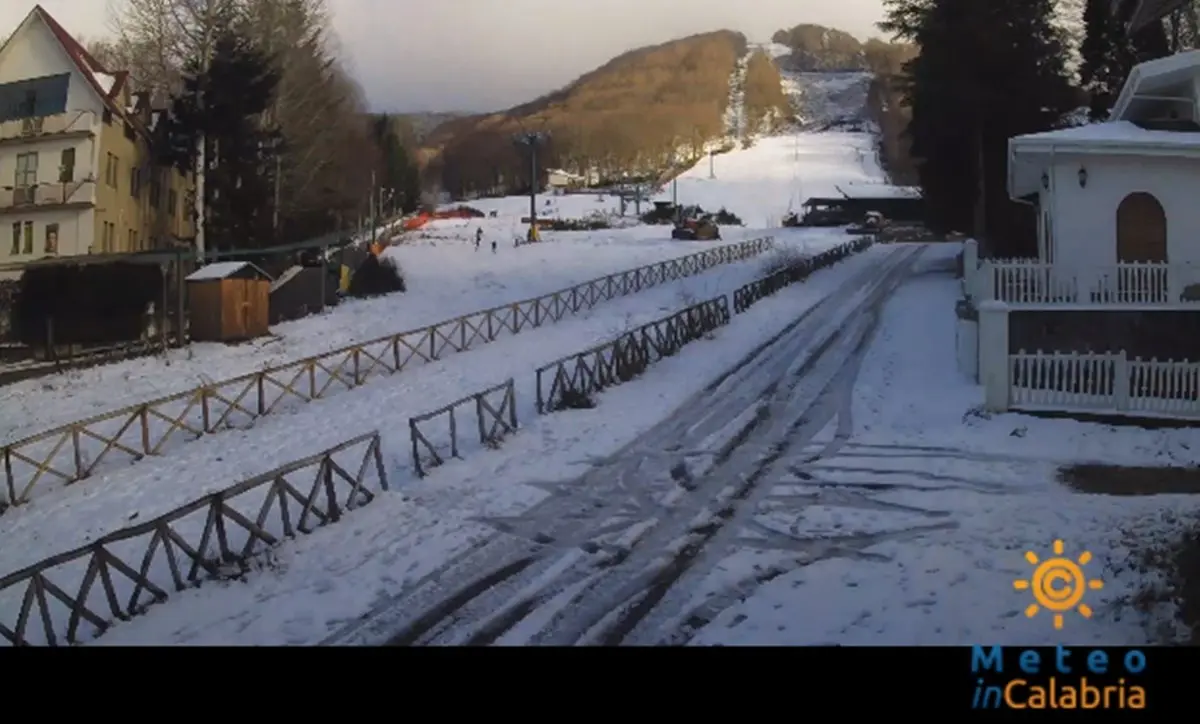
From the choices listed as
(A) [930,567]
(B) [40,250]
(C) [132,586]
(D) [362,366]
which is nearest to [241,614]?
(C) [132,586]

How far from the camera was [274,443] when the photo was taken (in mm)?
14844

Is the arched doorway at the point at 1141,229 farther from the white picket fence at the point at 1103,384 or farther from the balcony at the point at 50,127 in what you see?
the balcony at the point at 50,127

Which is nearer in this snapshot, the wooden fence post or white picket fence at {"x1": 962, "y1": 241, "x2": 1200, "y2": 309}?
the wooden fence post

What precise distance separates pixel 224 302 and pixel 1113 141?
1872 cm

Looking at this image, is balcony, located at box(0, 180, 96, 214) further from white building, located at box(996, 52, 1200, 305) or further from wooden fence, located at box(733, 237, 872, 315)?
wooden fence, located at box(733, 237, 872, 315)

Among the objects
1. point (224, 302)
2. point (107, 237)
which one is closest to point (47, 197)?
point (107, 237)

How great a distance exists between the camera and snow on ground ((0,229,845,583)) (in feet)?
35.3

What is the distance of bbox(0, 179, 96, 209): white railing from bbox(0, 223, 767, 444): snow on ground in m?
6.09

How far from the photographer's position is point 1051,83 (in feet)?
93.1

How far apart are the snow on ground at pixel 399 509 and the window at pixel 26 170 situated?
11.2 feet

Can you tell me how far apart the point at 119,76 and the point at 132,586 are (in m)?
7.58

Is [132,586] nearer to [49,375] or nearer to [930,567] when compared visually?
[930,567]

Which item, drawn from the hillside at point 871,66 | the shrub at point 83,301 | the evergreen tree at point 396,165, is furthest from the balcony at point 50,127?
the hillside at point 871,66

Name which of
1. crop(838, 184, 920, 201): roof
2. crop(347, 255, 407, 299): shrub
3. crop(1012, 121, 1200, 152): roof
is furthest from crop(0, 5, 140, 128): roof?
crop(838, 184, 920, 201): roof
